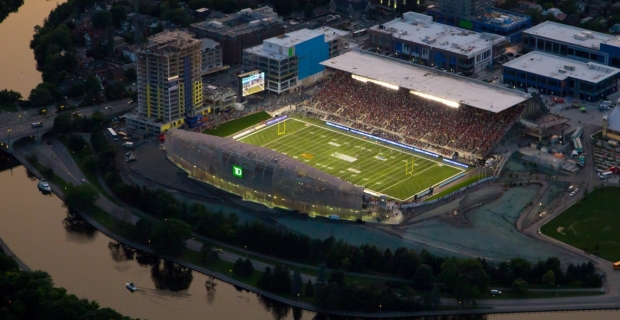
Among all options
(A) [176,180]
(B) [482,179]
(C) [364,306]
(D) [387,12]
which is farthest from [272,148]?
(D) [387,12]

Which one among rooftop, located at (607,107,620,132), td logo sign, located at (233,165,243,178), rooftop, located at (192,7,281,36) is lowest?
td logo sign, located at (233,165,243,178)

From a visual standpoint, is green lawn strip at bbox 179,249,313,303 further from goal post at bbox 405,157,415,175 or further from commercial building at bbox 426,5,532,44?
commercial building at bbox 426,5,532,44

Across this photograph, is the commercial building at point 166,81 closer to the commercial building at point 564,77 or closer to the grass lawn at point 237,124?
the grass lawn at point 237,124

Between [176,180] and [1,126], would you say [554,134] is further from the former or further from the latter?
[1,126]

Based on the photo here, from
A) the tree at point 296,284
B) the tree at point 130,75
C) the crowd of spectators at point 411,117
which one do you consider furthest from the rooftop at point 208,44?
the tree at point 296,284

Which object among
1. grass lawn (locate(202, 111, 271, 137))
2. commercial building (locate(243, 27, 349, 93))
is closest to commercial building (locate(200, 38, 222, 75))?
commercial building (locate(243, 27, 349, 93))
